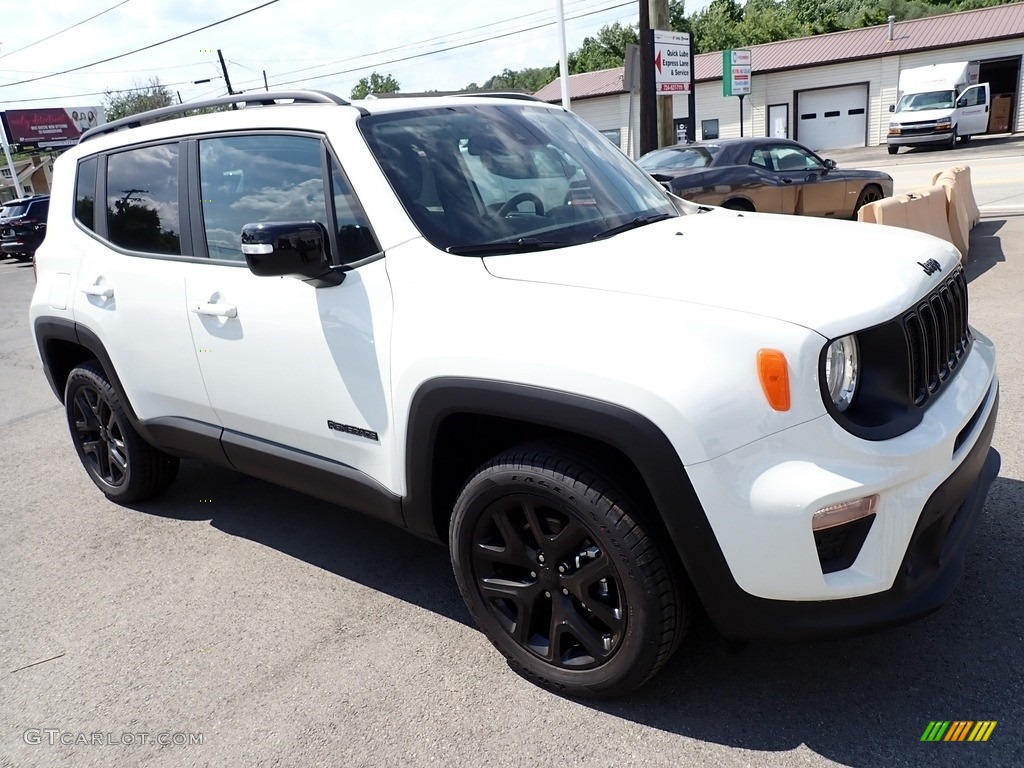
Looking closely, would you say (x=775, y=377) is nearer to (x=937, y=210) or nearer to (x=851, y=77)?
(x=937, y=210)

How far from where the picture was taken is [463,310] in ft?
8.40

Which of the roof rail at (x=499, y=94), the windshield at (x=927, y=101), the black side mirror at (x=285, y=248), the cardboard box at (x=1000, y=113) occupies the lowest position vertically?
the cardboard box at (x=1000, y=113)

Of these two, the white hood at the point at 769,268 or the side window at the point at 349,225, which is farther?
the side window at the point at 349,225

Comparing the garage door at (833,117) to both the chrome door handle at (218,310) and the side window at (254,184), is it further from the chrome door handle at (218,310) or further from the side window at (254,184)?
the chrome door handle at (218,310)

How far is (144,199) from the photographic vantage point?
3.74m

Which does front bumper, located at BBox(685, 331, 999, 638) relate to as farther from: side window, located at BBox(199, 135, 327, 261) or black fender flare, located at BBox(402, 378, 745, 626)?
side window, located at BBox(199, 135, 327, 261)

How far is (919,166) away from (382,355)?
85.2 ft

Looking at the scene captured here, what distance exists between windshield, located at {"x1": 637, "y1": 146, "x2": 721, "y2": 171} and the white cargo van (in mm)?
21935

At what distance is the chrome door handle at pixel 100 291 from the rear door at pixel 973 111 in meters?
34.4

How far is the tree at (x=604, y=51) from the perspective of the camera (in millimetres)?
65750

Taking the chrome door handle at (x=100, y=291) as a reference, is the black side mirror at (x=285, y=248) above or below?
above

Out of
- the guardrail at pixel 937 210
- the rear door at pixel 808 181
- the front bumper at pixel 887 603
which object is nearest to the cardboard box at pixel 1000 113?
the rear door at pixel 808 181

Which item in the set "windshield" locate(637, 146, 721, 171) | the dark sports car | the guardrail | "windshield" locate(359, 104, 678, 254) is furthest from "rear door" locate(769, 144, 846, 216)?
"windshield" locate(359, 104, 678, 254)

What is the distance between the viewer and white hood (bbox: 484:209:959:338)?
2227 millimetres
